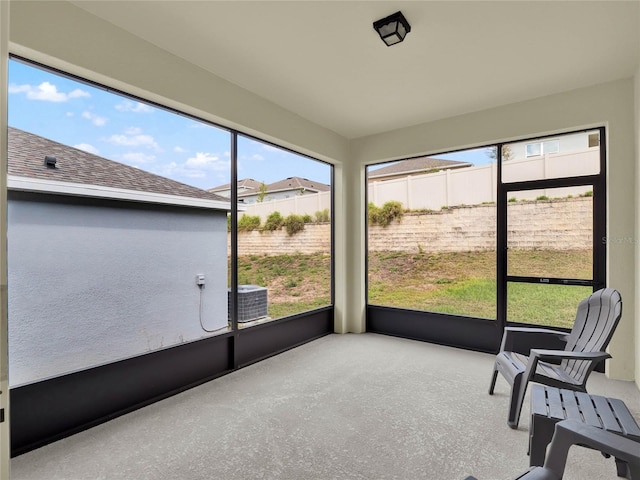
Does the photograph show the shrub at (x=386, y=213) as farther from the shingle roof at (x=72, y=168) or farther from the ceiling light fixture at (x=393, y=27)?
the shingle roof at (x=72, y=168)

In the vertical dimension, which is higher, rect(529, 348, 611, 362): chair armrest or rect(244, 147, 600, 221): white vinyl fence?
rect(244, 147, 600, 221): white vinyl fence

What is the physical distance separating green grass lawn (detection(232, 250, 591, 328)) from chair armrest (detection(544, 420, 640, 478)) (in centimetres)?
267

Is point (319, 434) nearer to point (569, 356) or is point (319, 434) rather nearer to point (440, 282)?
point (569, 356)

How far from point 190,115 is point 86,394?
2438mm

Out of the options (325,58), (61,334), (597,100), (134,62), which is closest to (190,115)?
(134,62)

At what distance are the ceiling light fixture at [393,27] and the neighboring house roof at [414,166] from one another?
2164mm

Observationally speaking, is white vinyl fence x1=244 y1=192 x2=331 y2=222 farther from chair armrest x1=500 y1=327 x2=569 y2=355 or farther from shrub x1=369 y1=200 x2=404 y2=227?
chair armrest x1=500 y1=327 x2=569 y2=355

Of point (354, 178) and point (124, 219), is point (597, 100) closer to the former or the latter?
point (354, 178)

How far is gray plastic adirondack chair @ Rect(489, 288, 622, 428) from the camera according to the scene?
2.29 meters

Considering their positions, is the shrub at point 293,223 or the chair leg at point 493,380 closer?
the chair leg at point 493,380

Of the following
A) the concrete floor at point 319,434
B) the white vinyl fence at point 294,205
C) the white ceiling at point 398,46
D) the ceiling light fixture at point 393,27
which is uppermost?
the white ceiling at point 398,46

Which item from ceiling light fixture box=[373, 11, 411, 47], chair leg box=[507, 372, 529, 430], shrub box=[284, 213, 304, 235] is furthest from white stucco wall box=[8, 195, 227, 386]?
chair leg box=[507, 372, 529, 430]

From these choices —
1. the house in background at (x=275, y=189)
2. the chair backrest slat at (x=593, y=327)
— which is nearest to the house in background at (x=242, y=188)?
the house in background at (x=275, y=189)

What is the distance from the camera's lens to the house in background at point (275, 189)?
11.5ft
